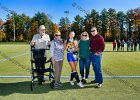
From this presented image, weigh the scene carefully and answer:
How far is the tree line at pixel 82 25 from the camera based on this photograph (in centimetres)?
11150

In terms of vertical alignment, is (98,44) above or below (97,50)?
above

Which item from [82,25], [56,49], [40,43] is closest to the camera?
[56,49]

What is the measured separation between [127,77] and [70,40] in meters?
3.18

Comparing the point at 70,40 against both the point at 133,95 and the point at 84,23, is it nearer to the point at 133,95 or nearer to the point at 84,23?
the point at 133,95

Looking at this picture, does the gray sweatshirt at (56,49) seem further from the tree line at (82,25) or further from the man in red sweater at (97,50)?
the tree line at (82,25)

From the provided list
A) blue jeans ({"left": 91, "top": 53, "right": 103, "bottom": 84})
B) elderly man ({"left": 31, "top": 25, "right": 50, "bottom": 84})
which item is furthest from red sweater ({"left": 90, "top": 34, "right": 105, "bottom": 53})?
elderly man ({"left": 31, "top": 25, "right": 50, "bottom": 84})

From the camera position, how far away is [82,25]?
12125cm

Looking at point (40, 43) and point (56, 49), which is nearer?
point (56, 49)

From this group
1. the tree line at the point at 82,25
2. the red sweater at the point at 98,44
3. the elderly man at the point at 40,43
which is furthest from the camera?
the tree line at the point at 82,25

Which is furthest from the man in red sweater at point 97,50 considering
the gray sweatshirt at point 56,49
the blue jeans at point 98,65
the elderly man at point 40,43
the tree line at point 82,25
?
the tree line at point 82,25

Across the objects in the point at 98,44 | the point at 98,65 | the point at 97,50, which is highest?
the point at 98,44

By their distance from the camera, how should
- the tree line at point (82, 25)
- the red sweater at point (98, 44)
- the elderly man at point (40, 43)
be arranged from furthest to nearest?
the tree line at point (82, 25), the elderly man at point (40, 43), the red sweater at point (98, 44)

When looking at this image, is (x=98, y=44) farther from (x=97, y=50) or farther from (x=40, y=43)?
(x=40, y=43)

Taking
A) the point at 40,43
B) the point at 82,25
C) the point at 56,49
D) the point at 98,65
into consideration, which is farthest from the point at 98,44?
the point at 82,25
